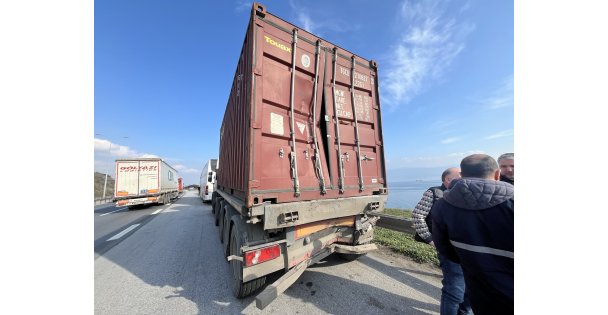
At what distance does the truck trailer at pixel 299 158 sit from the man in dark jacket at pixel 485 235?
5.08 ft

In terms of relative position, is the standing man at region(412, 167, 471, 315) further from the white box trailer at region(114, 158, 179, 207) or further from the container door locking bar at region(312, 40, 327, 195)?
the white box trailer at region(114, 158, 179, 207)

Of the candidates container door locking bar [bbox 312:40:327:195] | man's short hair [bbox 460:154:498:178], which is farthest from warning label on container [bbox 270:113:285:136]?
man's short hair [bbox 460:154:498:178]

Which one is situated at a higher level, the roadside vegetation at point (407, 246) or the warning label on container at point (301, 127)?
the warning label on container at point (301, 127)

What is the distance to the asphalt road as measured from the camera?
263 cm

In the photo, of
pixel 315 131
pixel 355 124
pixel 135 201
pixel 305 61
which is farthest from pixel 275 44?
pixel 135 201

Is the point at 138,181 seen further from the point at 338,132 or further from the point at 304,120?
the point at 338,132

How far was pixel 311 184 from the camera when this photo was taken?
287cm

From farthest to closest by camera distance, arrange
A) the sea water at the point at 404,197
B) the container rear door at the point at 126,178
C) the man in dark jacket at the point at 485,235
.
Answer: the sea water at the point at 404,197 → the container rear door at the point at 126,178 → the man in dark jacket at the point at 485,235

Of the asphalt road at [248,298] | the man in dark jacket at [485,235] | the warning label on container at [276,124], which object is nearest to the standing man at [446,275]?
the asphalt road at [248,298]

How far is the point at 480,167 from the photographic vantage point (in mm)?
1570

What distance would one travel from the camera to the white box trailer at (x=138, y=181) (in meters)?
13.1

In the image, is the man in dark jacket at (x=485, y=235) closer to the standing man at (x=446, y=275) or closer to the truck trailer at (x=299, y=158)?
the standing man at (x=446, y=275)
